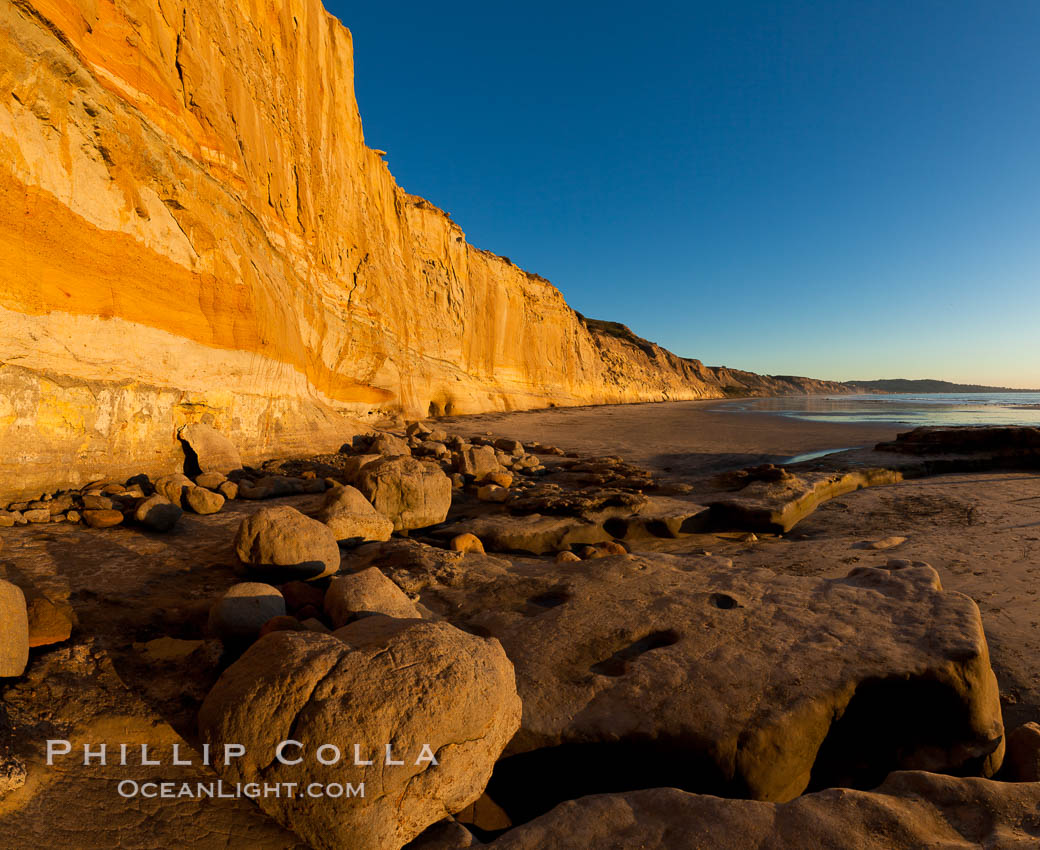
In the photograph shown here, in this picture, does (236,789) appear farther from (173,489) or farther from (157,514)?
(173,489)

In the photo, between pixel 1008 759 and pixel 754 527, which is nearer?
pixel 1008 759

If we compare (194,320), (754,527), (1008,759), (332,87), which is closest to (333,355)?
(194,320)

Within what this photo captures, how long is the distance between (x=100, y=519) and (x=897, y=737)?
5.84 meters

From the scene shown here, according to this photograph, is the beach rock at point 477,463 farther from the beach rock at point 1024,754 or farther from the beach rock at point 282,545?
the beach rock at point 1024,754

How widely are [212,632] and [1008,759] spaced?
3.99 metres

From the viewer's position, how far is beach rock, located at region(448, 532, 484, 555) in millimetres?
4462

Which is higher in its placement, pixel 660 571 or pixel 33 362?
pixel 33 362

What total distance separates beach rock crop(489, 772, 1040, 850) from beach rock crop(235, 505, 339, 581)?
7.77 ft

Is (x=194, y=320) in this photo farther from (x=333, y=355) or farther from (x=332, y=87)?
(x=332, y=87)

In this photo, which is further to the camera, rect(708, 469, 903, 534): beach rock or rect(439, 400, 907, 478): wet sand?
rect(439, 400, 907, 478): wet sand

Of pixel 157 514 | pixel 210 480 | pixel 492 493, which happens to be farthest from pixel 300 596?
pixel 492 493

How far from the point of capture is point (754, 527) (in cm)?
592

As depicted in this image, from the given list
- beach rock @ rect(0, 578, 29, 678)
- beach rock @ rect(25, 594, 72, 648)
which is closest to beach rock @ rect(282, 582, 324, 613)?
beach rock @ rect(25, 594, 72, 648)

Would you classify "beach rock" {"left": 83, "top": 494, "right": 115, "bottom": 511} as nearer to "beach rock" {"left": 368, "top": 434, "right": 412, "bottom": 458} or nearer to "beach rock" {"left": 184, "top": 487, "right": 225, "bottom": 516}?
"beach rock" {"left": 184, "top": 487, "right": 225, "bottom": 516}
